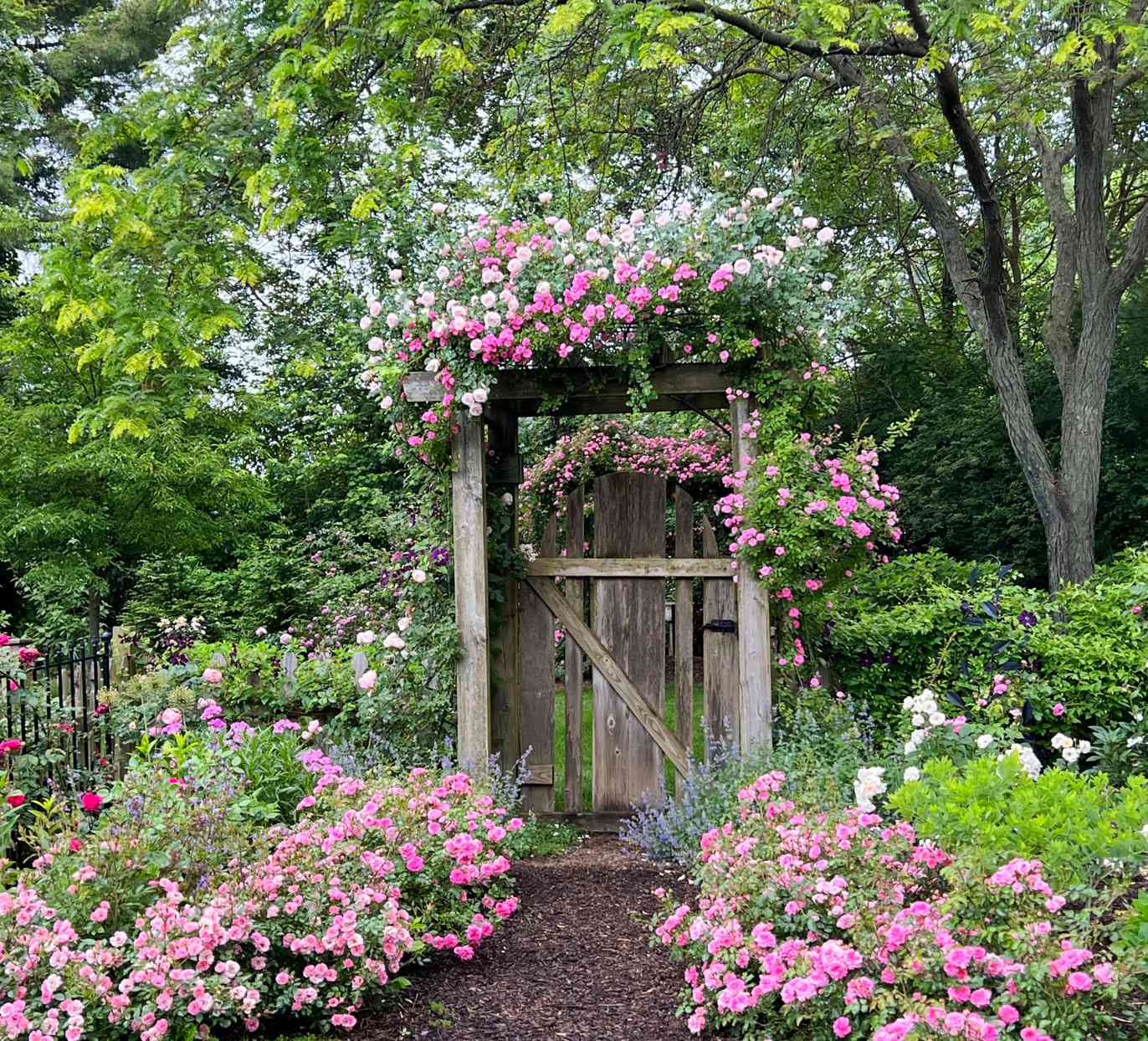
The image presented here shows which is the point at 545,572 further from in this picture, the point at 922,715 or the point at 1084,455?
the point at 1084,455

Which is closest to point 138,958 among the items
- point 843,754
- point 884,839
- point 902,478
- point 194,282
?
point 884,839

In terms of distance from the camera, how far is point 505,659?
4906mm

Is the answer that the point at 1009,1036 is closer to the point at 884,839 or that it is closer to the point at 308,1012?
the point at 884,839

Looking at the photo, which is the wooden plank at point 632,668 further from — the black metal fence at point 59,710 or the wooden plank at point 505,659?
the black metal fence at point 59,710

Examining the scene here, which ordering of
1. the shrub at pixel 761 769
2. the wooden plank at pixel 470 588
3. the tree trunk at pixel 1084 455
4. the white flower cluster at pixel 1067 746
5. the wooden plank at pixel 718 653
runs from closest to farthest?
the white flower cluster at pixel 1067 746
the shrub at pixel 761 769
the wooden plank at pixel 470 588
the wooden plank at pixel 718 653
the tree trunk at pixel 1084 455

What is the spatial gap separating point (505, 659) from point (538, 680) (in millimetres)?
202

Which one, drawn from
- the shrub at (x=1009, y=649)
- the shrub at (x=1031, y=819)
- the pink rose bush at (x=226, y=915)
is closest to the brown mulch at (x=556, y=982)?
the pink rose bush at (x=226, y=915)

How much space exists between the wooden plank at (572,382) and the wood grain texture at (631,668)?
24.7 inches

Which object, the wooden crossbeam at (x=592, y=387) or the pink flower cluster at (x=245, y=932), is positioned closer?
the pink flower cluster at (x=245, y=932)

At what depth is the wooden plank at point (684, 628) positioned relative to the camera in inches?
190

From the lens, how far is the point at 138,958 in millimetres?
2486

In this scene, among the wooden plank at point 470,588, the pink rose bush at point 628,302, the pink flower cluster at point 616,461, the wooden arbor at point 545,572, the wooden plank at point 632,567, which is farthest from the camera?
the pink flower cluster at point 616,461

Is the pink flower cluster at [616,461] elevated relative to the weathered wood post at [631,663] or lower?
elevated

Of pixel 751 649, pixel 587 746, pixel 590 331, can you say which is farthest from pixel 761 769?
pixel 587 746
